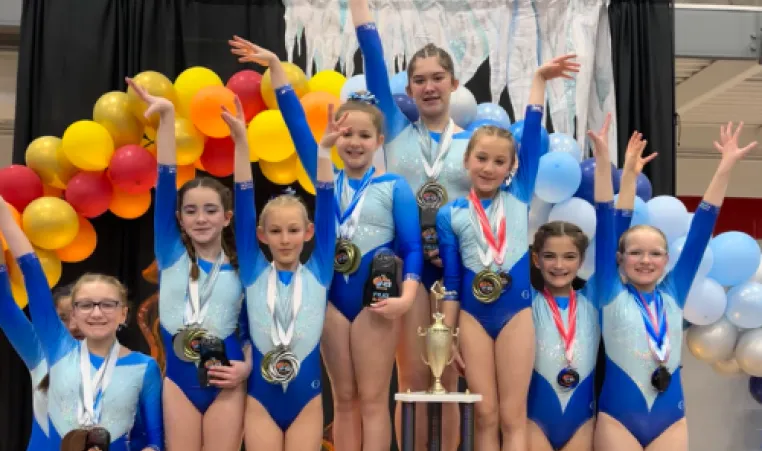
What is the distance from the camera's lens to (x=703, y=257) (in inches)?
188

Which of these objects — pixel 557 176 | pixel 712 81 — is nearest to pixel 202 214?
pixel 557 176

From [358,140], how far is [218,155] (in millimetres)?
1790

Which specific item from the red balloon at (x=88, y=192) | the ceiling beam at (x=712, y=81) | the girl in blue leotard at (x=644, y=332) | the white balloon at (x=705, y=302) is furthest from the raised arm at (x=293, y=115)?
the ceiling beam at (x=712, y=81)

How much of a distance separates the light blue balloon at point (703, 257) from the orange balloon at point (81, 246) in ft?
9.78

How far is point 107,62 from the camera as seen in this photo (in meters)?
5.67

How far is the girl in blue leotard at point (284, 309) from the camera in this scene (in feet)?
11.2

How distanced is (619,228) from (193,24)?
3.00 metres

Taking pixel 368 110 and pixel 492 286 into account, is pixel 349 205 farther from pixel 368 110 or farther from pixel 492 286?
pixel 492 286

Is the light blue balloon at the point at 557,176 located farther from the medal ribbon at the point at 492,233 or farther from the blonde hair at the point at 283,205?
the blonde hair at the point at 283,205

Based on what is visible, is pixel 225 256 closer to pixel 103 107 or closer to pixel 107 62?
pixel 103 107

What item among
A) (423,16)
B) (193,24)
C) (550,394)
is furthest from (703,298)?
(193,24)

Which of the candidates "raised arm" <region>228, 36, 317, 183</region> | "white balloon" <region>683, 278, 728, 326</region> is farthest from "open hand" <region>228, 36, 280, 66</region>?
"white balloon" <region>683, 278, 728, 326</region>

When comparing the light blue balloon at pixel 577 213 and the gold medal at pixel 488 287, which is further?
the light blue balloon at pixel 577 213

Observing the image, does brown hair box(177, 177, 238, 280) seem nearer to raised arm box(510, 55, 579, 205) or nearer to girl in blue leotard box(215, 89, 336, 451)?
girl in blue leotard box(215, 89, 336, 451)
